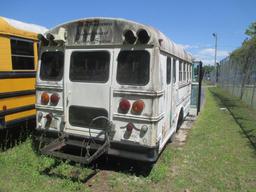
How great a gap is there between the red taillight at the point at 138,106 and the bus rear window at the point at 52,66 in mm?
1559

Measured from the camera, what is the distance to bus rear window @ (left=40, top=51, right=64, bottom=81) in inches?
199

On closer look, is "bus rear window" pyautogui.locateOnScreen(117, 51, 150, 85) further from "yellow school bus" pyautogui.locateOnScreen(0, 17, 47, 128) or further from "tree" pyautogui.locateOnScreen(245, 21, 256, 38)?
"tree" pyautogui.locateOnScreen(245, 21, 256, 38)

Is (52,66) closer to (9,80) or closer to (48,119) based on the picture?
(48,119)

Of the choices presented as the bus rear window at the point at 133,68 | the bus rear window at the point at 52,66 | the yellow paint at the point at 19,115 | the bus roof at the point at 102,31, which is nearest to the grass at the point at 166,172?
the yellow paint at the point at 19,115

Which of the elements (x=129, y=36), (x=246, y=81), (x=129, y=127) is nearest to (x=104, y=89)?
(x=129, y=127)

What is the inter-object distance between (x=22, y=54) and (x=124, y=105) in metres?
3.02

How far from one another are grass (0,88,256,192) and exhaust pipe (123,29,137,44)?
2.30 metres

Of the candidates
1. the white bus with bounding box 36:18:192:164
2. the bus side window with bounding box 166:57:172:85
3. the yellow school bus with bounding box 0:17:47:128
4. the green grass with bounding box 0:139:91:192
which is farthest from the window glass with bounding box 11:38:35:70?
the bus side window with bounding box 166:57:172:85

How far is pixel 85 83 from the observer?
4801mm

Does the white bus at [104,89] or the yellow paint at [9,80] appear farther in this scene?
the yellow paint at [9,80]

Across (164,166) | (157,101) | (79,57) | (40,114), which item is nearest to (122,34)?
(79,57)

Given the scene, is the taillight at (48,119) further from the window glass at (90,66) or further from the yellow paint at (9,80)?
the yellow paint at (9,80)

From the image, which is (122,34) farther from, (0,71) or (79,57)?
(0,71)

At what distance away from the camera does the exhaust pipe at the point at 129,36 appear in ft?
14.2
